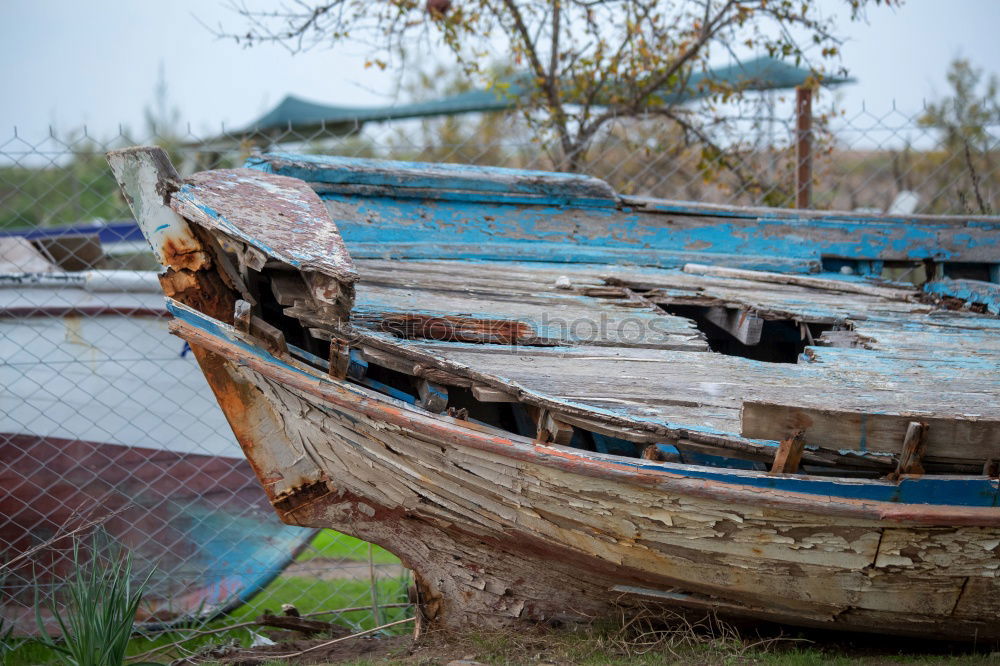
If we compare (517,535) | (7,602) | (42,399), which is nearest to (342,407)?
(517,535)

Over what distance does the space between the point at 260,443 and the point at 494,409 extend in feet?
2.72

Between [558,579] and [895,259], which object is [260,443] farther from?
[895,259]

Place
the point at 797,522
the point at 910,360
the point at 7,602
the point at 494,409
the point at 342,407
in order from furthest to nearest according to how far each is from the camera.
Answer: the point at 7,602 → the point at 494,409 → the point at 910,360 → the point at 342,407 → the point at 797,522

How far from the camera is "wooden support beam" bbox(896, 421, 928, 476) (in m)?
2.21

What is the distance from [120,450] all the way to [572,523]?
3125mm

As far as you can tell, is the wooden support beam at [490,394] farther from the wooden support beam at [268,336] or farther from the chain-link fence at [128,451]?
the chain-link fence at [128,451]

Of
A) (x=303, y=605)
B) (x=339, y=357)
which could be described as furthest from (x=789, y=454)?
(x=303, y=605)

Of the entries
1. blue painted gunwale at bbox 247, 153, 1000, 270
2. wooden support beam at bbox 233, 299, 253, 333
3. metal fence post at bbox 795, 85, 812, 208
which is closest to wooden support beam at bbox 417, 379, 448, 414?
wooden support beam at bbox 233, 299, 253, 333

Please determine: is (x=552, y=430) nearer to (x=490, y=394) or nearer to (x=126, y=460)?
(x=490, y=394)

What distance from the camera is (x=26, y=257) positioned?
5.10 meters

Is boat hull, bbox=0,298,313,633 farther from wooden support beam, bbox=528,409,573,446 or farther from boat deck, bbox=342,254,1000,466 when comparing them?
wooden support beam, bbox=528,409,573,446

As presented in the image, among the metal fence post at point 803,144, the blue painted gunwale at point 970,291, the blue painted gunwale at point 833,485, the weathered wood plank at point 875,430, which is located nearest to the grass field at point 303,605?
the blue painted gunwale at point 833,485

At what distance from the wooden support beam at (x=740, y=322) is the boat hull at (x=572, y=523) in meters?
0.92

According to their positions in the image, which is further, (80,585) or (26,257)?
(26,257)
